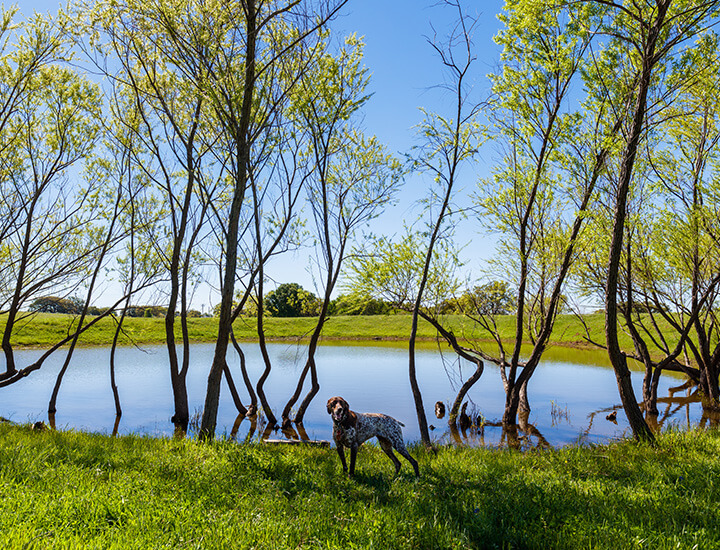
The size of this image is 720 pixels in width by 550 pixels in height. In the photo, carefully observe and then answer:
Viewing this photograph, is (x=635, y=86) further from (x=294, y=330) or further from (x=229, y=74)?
(x=294, y=330)

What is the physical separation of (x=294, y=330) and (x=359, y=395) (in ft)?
108

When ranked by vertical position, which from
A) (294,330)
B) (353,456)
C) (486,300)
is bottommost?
(294,330)

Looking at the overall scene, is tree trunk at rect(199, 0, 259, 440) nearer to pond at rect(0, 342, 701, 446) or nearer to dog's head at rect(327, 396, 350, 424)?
pond at rect(0, 342, 701, 446)

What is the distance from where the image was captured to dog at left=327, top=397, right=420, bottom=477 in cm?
539

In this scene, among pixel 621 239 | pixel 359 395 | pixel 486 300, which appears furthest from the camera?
pixel 359 395

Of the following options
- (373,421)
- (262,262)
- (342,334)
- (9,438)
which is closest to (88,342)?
(342,334)

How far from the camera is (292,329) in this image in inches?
1966

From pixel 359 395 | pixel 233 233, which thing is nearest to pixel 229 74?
pixel 233 233

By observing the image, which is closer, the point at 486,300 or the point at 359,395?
the point at 486,300

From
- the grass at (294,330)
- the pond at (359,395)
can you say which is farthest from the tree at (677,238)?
the grass at (294,330)

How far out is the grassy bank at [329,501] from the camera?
3.85m

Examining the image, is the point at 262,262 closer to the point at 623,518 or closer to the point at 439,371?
the point at 623,518

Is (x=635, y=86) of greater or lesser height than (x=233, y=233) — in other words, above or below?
above

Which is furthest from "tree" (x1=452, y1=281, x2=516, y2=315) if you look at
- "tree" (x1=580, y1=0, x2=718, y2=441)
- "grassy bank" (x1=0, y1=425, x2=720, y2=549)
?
"grassy bank" (x1=0, y1=425, x2=720, y2=549)
